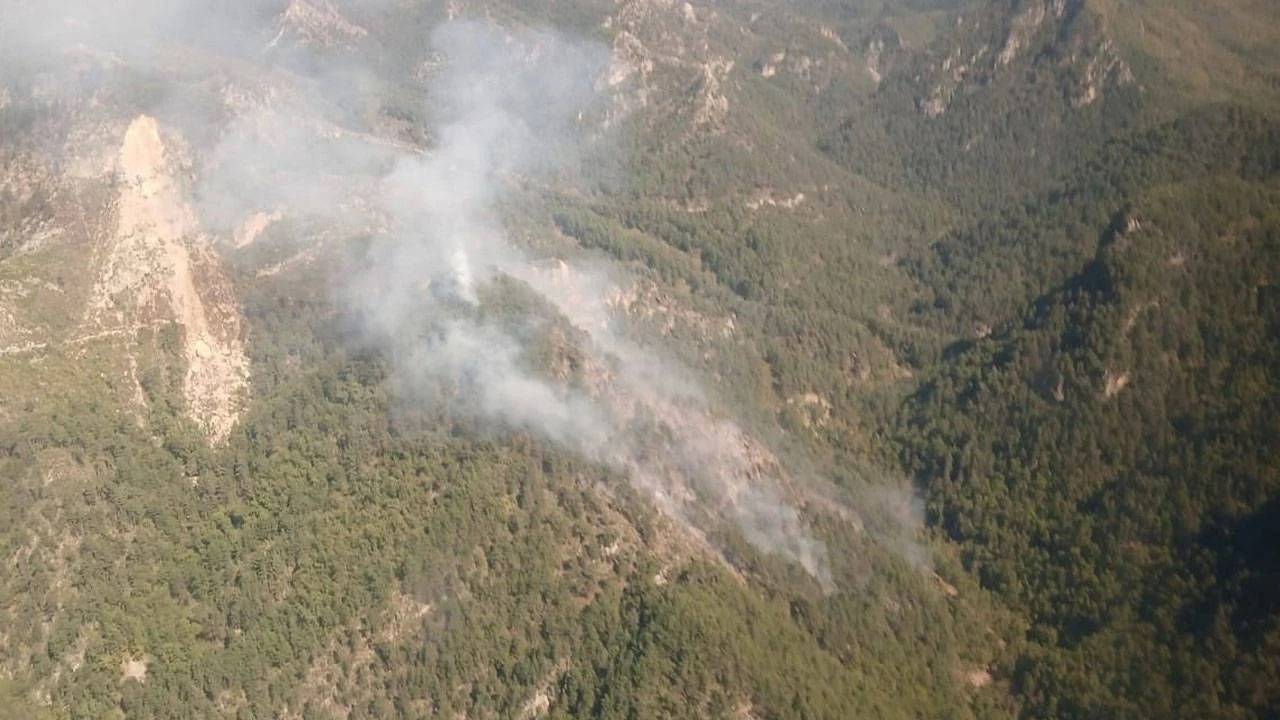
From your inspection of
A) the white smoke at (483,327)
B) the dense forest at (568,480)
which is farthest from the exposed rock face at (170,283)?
the white smoke at (483,327)

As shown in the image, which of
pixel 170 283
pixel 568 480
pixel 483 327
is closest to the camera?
pixel 568 480

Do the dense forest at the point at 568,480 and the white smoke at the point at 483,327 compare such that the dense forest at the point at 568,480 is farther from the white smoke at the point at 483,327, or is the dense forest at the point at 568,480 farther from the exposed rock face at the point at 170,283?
the white smoke at the point at 483,327

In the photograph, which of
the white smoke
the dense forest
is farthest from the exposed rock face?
the white smoke

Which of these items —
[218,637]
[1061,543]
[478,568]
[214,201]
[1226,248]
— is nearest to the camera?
[218,637]

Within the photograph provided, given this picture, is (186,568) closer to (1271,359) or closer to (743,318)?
(743,318)

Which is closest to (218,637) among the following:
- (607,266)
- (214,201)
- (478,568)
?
(478,568)

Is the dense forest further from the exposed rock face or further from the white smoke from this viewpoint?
the white smoke

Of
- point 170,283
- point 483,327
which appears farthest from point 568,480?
point 170,283

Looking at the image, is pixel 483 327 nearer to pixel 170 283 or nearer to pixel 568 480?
pixel 568 480
